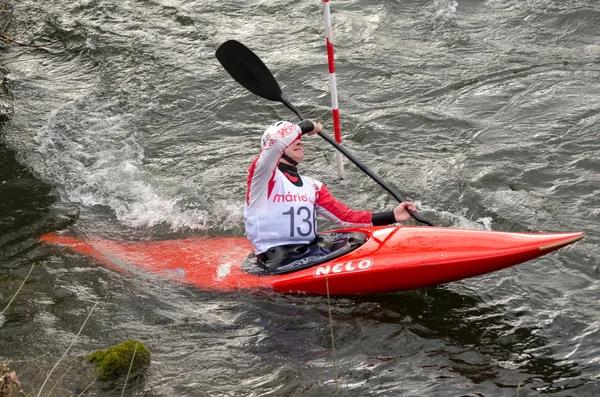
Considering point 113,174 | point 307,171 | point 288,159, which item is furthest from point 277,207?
point 113,174

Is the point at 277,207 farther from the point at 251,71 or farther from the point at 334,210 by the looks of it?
the point at 251,71

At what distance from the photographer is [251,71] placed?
613 cm

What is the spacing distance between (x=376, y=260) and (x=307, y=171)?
2411mm

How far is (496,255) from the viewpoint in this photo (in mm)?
4535

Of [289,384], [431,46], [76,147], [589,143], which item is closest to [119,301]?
[289,384]

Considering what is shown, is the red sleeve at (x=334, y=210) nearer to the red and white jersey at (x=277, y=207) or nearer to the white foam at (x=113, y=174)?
the red and white jersey at (x=277, y=207)

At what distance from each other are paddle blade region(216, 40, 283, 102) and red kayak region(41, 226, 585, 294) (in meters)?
1.18

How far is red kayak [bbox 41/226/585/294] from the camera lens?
180 inches

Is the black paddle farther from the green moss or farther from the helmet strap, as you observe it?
the green moss

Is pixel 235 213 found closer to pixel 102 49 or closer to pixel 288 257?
pixel 288 257

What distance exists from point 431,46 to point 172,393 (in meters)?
5.91

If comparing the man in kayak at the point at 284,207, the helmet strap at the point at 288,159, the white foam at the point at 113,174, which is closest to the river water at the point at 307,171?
the white foam at the point at 113,174

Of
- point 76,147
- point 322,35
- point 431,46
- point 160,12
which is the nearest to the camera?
point 76,147

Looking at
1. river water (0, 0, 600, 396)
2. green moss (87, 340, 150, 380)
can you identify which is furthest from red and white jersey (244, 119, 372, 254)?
green moss (87, 340, 150, 380)
